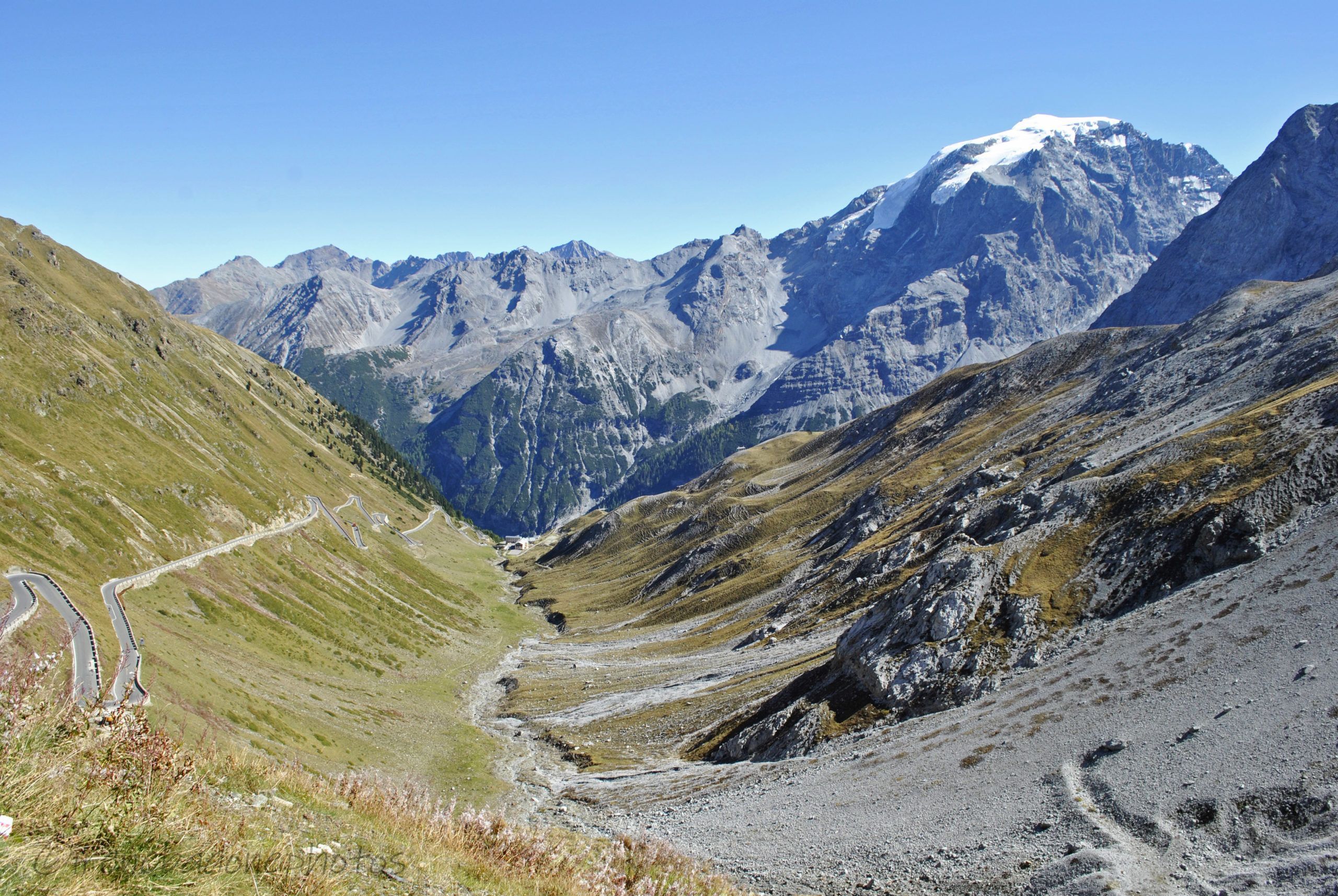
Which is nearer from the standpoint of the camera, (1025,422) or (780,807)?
(780,807)

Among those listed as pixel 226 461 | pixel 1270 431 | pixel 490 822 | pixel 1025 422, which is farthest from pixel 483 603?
pixel 490 822

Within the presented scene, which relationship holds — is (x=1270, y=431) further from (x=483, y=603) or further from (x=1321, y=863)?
(x=483, y=603)

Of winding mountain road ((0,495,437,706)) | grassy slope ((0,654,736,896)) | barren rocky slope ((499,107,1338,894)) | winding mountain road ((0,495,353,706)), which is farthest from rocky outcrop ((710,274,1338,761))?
winding mountain road ((0,495,437,706))

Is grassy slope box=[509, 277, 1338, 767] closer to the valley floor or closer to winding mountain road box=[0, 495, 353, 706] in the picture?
the valley floor

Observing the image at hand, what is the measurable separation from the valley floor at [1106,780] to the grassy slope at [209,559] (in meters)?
27.4

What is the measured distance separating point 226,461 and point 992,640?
429ft

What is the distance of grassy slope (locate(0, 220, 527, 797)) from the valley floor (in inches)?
1078

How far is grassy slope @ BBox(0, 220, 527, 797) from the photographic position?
63000 millimetres

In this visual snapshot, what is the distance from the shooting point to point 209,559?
93062 millimetres

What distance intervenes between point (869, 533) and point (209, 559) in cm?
9108

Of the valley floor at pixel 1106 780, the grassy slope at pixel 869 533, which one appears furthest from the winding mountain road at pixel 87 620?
the grassy slope at pixel 869 533

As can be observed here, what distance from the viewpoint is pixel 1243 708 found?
34812 mm

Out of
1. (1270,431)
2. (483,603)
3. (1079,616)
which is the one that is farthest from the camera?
(483,603)

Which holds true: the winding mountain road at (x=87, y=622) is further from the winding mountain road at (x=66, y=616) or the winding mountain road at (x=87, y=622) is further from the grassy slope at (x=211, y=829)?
the grassy slope at (x=211, y=829)
